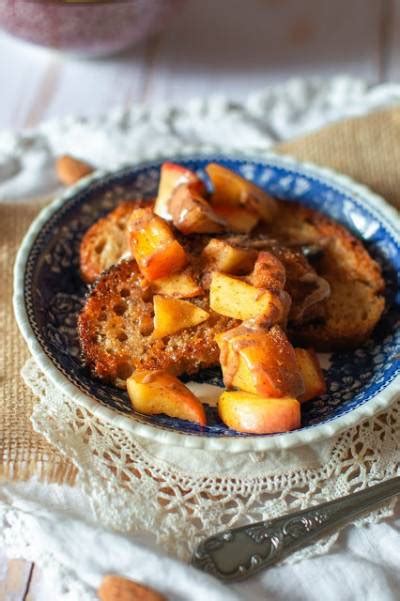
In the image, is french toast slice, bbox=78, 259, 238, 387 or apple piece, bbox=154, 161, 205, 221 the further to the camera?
apple piece, bbox=154, 161, 205, 221

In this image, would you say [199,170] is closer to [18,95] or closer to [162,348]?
[162,348]

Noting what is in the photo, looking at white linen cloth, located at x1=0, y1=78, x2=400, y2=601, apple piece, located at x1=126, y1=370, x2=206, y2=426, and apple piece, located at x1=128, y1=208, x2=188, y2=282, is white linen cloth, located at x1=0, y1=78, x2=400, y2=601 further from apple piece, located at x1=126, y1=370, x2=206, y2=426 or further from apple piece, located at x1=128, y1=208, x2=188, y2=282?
apple piece, located at x1=128, y1=208, x2=188, y2=282

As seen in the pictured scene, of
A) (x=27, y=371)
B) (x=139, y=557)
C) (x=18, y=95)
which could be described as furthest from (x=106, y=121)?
(x=139, y=557)

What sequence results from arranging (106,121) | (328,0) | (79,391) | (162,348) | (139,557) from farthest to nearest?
→ (328,0)
(106,121)
(162,348)
(79,391)
(139,557)

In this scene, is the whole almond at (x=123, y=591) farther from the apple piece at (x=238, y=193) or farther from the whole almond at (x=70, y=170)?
the whole almond at (x=70, y=170)

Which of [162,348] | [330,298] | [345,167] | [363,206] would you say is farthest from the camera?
[345,167]

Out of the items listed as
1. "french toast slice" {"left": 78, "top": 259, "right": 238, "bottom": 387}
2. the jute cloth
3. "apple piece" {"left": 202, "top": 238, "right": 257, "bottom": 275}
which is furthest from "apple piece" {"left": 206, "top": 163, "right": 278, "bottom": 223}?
the jute cloth

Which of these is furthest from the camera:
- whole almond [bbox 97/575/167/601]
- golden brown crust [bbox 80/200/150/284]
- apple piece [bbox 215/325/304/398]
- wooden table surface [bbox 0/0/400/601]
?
wooden table surface [bbox 0/0/400/601]
